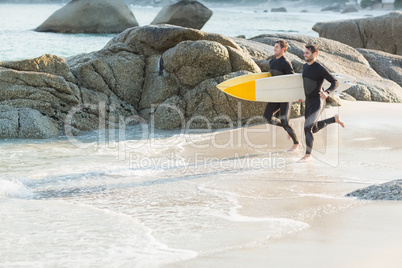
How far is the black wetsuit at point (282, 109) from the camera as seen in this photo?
9422mm

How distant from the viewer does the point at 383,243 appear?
495 cm

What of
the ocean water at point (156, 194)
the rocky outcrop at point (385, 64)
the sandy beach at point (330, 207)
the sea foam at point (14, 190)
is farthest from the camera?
the rocky outcrop at point (385, 64)

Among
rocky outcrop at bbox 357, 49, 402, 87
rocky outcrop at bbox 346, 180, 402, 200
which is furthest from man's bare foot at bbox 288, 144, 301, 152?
rocky outcrop at bbox 357, 49, 402, 87

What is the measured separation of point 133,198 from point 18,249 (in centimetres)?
190

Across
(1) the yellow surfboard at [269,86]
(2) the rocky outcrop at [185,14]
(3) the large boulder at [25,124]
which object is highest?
(2) the rocky outcrop at [185,14]

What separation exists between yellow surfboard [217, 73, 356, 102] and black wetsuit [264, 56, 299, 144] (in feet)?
0.35

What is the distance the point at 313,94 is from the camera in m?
8.82

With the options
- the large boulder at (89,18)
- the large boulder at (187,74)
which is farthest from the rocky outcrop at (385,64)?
the large boulder at (89,18)

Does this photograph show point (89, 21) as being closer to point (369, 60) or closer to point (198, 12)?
point (198, 12)

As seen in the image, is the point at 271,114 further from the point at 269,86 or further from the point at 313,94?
the point at 313,94

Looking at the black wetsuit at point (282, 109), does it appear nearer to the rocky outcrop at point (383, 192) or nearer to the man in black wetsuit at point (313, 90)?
the man in black wetsuit at point (313, 90)

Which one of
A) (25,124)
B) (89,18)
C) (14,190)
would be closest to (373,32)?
(25,124)

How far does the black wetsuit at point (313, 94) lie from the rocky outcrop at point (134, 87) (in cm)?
287

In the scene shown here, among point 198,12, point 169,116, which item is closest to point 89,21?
point 198,12
